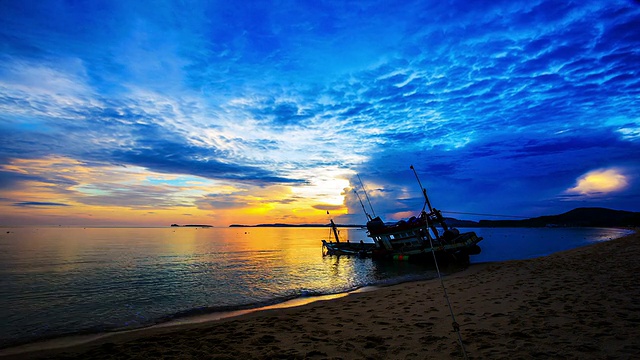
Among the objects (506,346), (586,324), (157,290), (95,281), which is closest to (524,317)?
(586,324)

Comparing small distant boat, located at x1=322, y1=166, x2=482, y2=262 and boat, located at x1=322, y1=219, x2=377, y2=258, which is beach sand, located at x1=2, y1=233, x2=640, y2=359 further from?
boat, located at x1=322, y1=219, x2=377, y2=258

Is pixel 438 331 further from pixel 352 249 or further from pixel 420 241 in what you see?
pixel 352 249

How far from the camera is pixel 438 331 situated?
8.74 m

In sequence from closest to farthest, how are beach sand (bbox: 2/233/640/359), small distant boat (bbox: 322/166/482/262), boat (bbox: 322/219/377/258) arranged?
1. beach sand (bbox: 2/233/640/359)
2. small distant boat (bbox: 322/166/482/262)
3. boat (bbox: 322/219/377/258)

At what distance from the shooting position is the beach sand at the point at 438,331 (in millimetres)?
6977

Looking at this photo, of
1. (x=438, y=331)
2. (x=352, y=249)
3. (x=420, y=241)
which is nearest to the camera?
(x=438, y=331)

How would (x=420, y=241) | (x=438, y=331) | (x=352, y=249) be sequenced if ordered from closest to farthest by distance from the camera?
(x=438, y=331) < (x=420, y=241) < (x=352, y=249)

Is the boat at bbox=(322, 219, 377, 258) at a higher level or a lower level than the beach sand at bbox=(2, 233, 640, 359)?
lower

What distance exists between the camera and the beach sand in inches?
275

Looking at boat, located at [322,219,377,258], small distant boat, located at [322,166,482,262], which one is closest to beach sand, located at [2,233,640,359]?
small distant boat, located at [322,166,482,262]

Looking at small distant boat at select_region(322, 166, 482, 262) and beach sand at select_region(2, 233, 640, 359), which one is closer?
beach sand at select_region(2, 233, 640, 359)

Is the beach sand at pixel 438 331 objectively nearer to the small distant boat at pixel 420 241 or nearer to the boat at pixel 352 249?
the small distant boat at pixel 420 241

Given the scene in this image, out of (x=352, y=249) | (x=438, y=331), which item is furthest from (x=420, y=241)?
(x=438, y=331)

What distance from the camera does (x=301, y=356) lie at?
7.71m
